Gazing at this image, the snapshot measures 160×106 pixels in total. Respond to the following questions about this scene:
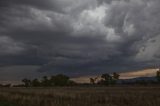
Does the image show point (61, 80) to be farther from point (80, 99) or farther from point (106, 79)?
point (80, 99)

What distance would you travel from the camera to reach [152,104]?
3281 cm

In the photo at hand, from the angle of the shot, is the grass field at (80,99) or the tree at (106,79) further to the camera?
the tree at (106,79)

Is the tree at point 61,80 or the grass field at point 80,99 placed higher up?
the tree at point 61,80

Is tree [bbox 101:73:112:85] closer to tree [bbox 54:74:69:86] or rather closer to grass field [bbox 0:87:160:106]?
tree [bbox 54:74:69:86]

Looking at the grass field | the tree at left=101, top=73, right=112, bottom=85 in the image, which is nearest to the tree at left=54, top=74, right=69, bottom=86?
the tree at left=101, top=73, right=112, bottom=85

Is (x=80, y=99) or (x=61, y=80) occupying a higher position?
(x=61, y=80)

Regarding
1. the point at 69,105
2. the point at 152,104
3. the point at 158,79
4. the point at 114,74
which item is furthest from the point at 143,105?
the point at 114,74

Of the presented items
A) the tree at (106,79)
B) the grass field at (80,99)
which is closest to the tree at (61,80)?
the tree at (106,79)

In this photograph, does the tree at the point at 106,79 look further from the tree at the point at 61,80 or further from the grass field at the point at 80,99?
the grass field at the point at 80,99

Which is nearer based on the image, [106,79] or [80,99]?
[80,99]

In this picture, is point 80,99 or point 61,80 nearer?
point 80,99

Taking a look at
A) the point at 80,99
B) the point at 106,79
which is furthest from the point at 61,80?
the point at 80,99

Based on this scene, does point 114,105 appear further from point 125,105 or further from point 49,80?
point 49,80

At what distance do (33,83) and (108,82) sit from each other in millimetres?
44639
